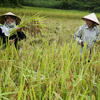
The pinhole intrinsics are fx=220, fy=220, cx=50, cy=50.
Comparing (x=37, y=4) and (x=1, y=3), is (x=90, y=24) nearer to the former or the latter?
(x=1, y=3)

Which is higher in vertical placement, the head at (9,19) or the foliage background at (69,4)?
the foliage background at (69,4)

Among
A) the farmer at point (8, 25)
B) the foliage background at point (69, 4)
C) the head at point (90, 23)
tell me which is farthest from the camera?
the foliage background at point (69, 4)

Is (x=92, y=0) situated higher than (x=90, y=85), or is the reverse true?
(x=92, y=0)

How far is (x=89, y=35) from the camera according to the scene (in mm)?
2221

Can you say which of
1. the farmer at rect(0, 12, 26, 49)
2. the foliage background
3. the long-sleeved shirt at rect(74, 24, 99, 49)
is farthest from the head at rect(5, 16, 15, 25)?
the foliage background

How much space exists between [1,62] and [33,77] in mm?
322

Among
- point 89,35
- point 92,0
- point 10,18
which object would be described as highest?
point 92,0

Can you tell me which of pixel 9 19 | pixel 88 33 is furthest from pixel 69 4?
pixel 9 19

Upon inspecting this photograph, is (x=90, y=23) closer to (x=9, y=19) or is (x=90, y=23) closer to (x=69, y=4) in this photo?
(x=9, y=19)

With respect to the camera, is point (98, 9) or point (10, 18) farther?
point (98, 9)

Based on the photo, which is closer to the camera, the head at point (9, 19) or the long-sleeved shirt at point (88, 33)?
the head at point (9, 19)

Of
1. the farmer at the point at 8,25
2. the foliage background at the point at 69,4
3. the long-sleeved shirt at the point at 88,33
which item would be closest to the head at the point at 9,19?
the farmer at the point at 8,25

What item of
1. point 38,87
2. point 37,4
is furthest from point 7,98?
point 37,4

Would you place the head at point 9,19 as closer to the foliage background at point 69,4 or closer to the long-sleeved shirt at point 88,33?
the long-sleeved shirt at point 88,33
